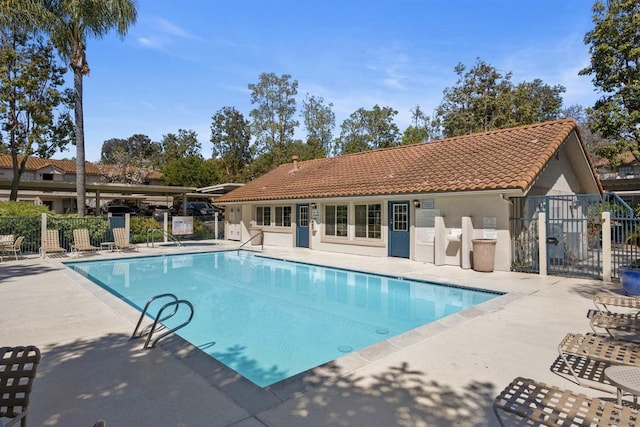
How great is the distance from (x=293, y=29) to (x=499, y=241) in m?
13.1

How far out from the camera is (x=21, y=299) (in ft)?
26.8

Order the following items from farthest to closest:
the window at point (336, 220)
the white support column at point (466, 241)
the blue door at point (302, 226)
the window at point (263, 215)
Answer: the window at point (263, 215), the blue door at point (302, 226), the window at point (336, 220), the white support column at point (466, 241)

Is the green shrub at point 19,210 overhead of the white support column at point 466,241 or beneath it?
overhead

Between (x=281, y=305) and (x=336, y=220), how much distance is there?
881 cm

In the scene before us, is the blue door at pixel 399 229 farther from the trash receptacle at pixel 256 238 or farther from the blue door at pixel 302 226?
the trash receptacle at pixel 256 238

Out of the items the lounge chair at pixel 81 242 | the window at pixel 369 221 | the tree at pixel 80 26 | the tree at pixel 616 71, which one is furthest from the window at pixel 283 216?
the tree at pixel 616 71

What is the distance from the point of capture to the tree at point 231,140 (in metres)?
50.2

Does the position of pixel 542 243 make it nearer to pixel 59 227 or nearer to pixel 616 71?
pixel 616 71

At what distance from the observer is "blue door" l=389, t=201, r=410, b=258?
14.9 metres

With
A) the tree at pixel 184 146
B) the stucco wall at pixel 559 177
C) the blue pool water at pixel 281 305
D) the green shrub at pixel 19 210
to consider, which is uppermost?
the tree at pixel 184 146

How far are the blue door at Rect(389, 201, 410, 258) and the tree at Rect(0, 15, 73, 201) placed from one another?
883 inches

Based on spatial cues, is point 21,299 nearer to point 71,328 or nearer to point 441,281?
point 71,328

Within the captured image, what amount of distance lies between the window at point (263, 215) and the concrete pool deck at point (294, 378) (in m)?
14.4

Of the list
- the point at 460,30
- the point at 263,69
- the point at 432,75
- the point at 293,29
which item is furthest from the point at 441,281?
the point at 263,69
